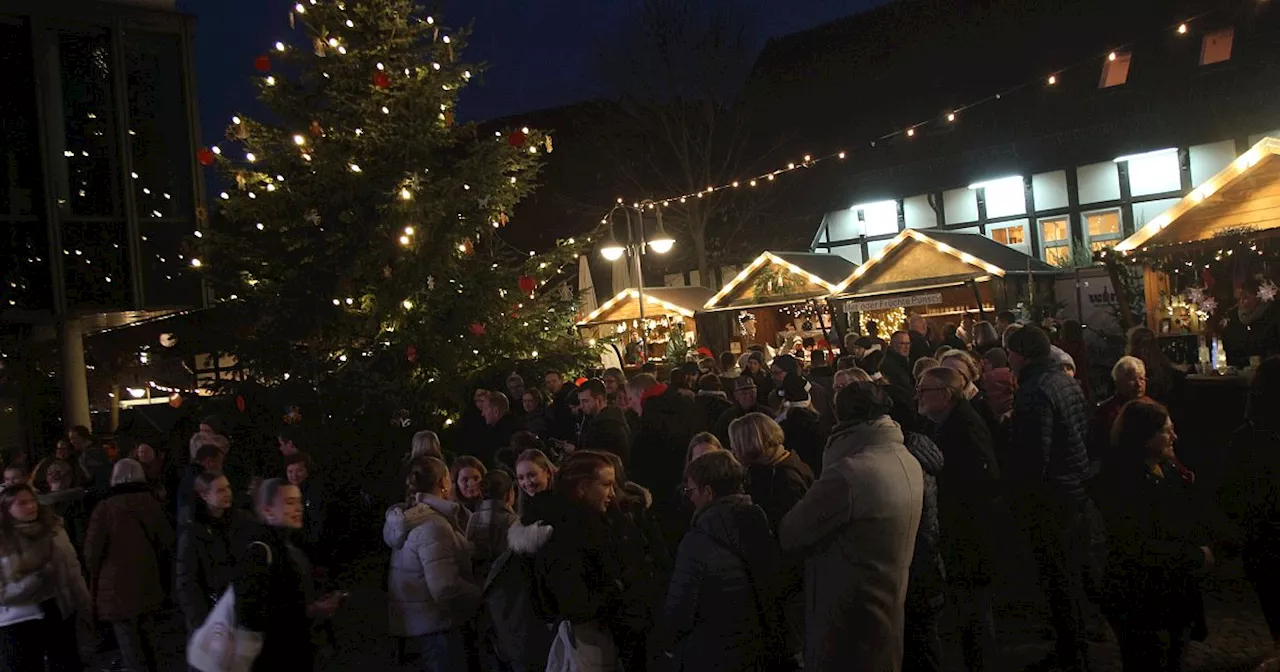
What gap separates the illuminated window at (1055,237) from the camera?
2278cm

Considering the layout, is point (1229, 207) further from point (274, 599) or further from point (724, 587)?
point (274, 599)

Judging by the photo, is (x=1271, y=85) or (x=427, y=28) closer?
(x=427, y=28)

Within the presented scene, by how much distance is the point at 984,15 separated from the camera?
25531 mm

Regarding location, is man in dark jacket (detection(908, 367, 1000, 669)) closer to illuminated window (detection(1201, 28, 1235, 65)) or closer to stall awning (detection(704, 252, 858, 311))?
stall awning (detection(704, 252, 858, 311))

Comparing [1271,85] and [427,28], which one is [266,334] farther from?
[1271,85]

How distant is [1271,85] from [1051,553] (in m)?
17.6

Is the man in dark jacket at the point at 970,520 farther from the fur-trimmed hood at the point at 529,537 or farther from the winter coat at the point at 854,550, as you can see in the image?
the fur-trimmed hood at the point at 529,537

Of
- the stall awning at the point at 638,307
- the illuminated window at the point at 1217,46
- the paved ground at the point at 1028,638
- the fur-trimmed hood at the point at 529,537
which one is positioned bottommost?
the paved ground at the point at 1028,638

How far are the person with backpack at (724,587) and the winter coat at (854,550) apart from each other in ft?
0.53

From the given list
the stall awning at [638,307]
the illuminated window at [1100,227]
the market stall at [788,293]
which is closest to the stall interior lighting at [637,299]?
the stall awning at [638,307]

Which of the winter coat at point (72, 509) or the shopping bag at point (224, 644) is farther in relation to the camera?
the winter coat at point (72, 509)

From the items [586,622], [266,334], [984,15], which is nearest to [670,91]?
[984,15]

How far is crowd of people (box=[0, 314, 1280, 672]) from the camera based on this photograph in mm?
4254

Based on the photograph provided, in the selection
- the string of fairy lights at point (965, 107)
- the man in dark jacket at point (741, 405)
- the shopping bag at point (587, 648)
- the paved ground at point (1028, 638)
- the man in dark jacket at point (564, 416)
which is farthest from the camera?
the string of fairy lights at point (965, 107)
